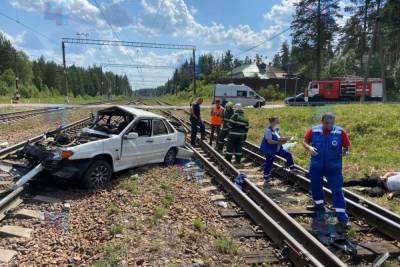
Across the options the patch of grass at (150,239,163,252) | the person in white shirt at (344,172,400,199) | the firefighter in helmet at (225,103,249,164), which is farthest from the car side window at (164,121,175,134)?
the patch of grass at (150,239,163,252)

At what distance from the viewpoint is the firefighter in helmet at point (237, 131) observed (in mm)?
13008

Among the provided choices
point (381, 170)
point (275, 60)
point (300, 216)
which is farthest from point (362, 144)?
point (275, 60)

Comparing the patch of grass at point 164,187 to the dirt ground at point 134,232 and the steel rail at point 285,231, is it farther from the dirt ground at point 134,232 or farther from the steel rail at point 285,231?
the steel rail at point 285,231

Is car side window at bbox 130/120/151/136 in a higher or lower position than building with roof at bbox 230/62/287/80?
lower

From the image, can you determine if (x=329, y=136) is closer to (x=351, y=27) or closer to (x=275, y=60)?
(x=351, y=27)

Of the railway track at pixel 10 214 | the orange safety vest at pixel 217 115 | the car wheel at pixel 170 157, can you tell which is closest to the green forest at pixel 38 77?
the orange safety vest at pixel 217 115

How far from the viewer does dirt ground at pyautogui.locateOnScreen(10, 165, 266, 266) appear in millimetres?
6082

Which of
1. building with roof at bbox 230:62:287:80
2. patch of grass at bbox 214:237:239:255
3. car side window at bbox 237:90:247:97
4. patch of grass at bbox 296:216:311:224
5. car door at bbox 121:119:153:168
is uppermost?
building with roof at bbox 230:62:287:80

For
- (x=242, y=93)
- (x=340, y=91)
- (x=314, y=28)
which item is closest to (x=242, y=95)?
(x=242, y=93)

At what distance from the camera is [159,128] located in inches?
480

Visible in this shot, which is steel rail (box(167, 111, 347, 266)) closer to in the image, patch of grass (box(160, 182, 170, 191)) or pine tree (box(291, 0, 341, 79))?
patch of grass (box(160, 182, 170, 191))

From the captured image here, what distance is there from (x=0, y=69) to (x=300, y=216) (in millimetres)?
115781

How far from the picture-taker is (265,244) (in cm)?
670

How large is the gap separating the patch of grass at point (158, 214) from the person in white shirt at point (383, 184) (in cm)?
441
